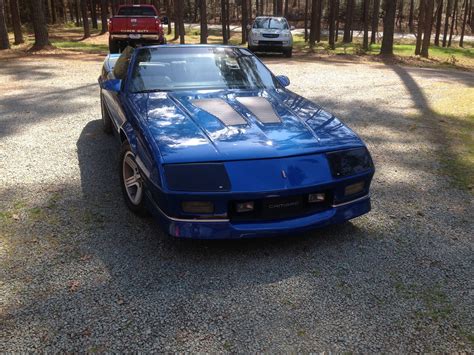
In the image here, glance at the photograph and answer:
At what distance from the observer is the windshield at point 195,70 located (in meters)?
4.75

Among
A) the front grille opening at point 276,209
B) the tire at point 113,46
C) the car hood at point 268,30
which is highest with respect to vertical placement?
the car hood at point 268,30

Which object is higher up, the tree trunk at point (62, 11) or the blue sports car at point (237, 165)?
the tree trunk at point (62, 11)

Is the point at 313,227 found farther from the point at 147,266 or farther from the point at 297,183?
the point at 147,266

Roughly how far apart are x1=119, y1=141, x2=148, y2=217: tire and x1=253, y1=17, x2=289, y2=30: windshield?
16.0m

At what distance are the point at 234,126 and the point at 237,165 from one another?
0.61 m

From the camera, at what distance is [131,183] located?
12.9 feet

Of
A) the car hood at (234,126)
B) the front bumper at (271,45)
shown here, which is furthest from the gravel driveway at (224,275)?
the front bumper at (271,45)

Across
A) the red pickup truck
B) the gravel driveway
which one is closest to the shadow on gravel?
the gravel driveway

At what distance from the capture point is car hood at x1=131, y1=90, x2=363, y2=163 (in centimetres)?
328

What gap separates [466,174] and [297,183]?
10.0ft

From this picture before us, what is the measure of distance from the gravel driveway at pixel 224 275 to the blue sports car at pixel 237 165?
285mm

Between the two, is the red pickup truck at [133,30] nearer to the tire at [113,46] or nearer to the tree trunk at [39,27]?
the tire at [113,46]

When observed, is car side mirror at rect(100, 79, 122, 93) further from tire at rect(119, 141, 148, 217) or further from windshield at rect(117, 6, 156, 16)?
windshield at rect(117, 6, 156, 16)

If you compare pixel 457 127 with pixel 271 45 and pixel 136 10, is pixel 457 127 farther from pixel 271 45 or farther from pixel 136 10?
pixel 136 10
